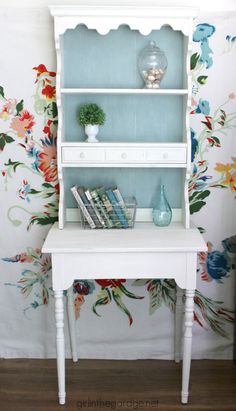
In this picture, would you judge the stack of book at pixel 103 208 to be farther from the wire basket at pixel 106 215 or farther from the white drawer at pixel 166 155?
the white drawer at pixel 166 155

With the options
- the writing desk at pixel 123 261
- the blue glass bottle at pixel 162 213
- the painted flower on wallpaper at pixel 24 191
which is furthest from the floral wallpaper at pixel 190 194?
the writing desk at pixel 123 261

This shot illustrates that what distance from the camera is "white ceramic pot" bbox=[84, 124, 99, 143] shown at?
2523 mm

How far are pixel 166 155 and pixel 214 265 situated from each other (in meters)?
0.69

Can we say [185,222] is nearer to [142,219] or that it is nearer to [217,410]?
[142,219]

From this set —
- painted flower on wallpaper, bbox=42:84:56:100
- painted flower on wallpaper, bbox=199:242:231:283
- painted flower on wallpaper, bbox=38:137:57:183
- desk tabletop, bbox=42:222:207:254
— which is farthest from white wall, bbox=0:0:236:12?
painted flower on wallpaper, bbox=199:242:231:283

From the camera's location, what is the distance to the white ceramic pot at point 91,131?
2523 mm

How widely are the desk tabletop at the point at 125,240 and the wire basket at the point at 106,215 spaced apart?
0.04 metres

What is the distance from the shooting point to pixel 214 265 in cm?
281

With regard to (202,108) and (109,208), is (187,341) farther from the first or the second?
(202,108)

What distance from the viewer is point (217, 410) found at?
7.88 ft

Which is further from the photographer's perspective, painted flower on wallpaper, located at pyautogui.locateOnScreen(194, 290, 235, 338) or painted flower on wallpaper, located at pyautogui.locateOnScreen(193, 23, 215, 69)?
painted flower on wallpaper, located at pyautogui.locateOnScreen(194, 290, 235, 338)

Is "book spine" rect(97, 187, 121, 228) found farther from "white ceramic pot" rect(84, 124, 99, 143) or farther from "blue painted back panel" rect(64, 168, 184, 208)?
"white ceramic pot" rect(84, 124, 99, 143)

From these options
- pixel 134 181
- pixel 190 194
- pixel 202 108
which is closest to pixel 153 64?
pixel 202 108

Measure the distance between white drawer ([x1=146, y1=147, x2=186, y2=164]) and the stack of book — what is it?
0.77 feet
